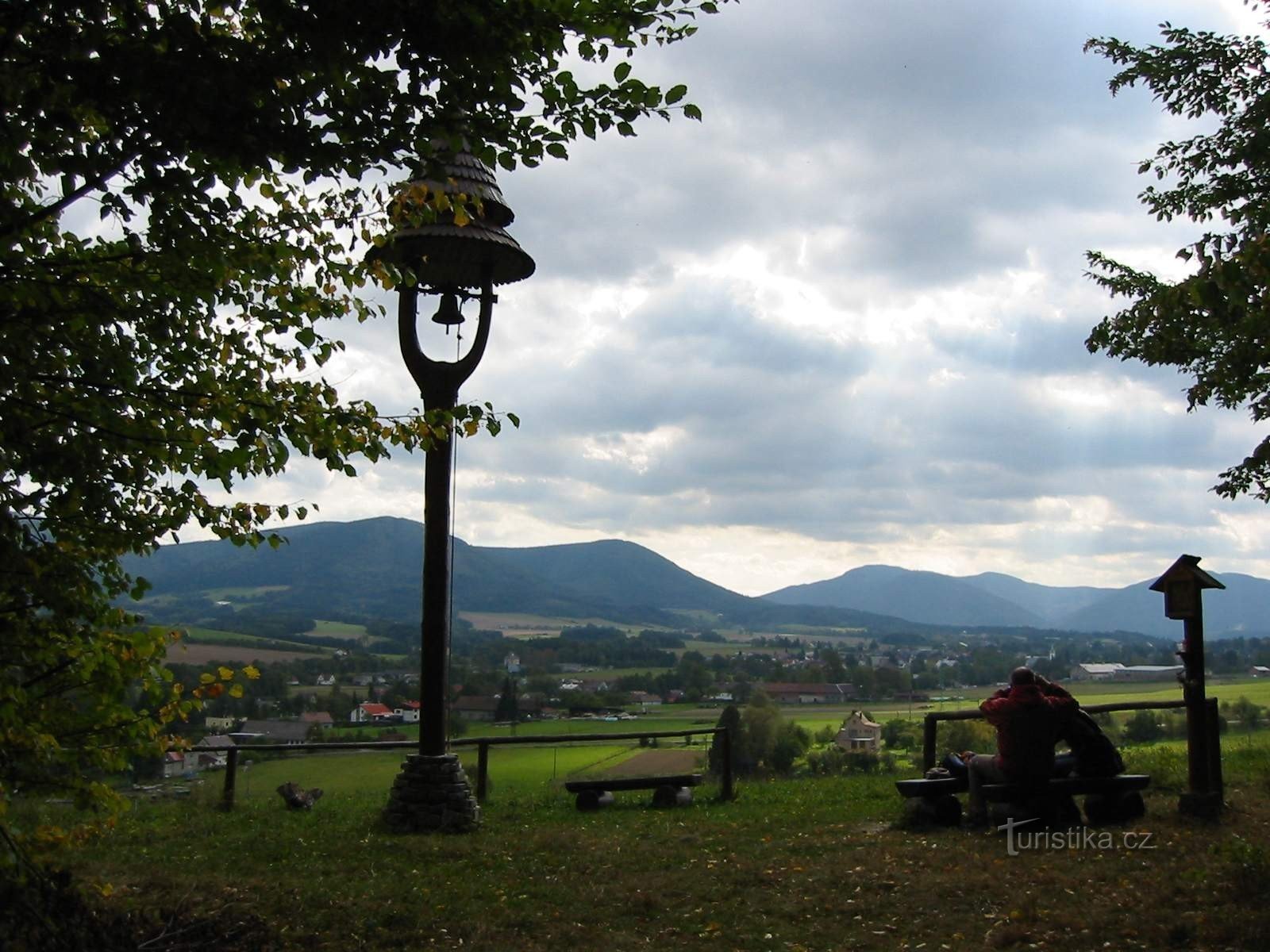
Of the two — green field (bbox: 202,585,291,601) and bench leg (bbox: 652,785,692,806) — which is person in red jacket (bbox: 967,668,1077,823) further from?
green field (bbox: 202,585,291,601)

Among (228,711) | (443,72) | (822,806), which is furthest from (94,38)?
(228,711)

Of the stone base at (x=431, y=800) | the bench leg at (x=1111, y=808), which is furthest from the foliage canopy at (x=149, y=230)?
the bench leg at (x=1111, y=808)

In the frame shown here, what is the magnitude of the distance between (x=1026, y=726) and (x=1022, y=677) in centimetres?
40

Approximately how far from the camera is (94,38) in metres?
3.73

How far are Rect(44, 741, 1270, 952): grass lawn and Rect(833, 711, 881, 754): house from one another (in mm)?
4497

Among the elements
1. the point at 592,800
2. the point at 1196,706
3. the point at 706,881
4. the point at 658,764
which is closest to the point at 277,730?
the point at 658,764

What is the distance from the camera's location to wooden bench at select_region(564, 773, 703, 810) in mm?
11648

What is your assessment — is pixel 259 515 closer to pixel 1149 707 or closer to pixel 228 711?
pixel 1149 707

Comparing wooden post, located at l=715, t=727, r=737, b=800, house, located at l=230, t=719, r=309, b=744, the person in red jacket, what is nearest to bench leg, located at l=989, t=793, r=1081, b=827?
the person in red jacket

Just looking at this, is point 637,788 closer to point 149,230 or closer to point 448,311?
point 448,311

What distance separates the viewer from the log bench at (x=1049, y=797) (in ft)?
28.4

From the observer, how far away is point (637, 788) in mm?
11703

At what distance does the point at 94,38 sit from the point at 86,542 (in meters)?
2.08

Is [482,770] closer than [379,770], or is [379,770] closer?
[482,770]
